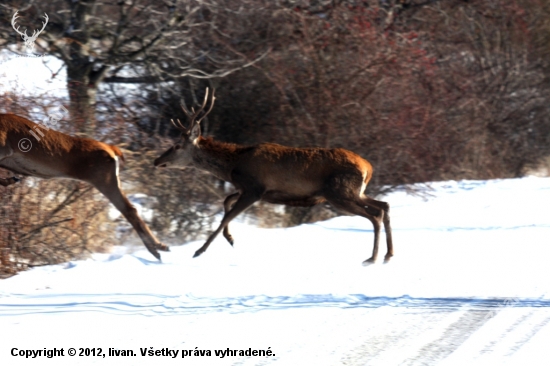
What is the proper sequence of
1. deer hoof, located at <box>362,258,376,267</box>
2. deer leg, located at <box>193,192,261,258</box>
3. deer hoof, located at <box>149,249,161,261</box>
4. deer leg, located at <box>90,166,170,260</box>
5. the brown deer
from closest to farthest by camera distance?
1. the brown deer
2. deer leg, located at <box>90,166,170,260</box>
3. deer hoof, located at <box>149,249,161,261</box>
4. deer hoof, located at <box>362,258,376,267</box>
5. deer leg, located at <box>193,192,261,258</box>

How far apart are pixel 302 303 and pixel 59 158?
301 centimetres

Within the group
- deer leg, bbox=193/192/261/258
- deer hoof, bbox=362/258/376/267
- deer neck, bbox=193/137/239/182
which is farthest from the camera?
deer neck, bbox=193/137/239/182

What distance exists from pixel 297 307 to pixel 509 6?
15.6 meters

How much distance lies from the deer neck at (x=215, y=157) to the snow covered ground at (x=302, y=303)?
89 cm

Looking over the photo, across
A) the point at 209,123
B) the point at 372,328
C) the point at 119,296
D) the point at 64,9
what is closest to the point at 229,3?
the point at 209,123

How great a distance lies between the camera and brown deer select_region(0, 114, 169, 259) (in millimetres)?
8906

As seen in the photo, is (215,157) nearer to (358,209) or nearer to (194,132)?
(194,132)
